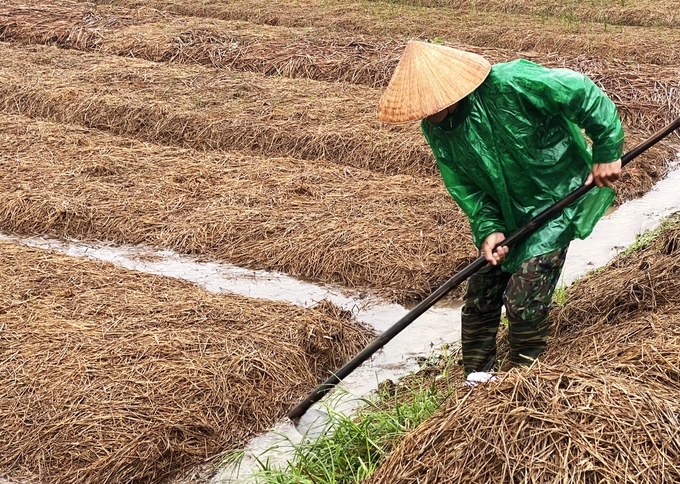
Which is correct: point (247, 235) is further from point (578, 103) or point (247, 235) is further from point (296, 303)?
point (578, 103)

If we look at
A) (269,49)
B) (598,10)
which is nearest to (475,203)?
(269,49)

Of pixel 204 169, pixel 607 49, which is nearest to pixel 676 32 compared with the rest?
pixel 607 49

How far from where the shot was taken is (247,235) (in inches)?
228

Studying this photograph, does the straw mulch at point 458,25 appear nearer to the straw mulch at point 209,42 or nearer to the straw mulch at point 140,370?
the straw mulch at point 209,42

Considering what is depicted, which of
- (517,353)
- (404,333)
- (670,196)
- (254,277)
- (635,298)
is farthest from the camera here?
(670,196)

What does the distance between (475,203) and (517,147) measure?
30cm

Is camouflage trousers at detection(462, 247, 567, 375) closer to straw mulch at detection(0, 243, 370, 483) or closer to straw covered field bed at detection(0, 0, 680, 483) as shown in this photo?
straw covered field bed at detection(0, 0, 680, 483)

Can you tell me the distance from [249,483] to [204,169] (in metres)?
3.88

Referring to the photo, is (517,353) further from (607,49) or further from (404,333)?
(607,49)

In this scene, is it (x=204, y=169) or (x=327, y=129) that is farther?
(x=327, y=129)

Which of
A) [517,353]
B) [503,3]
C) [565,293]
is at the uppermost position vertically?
[517,353]

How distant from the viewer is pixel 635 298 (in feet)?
12.0

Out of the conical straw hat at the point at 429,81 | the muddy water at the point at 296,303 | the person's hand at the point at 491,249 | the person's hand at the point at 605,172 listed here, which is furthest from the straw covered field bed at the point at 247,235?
the conical straw hat at the point at 429,81

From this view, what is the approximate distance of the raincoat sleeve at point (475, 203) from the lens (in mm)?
3256
